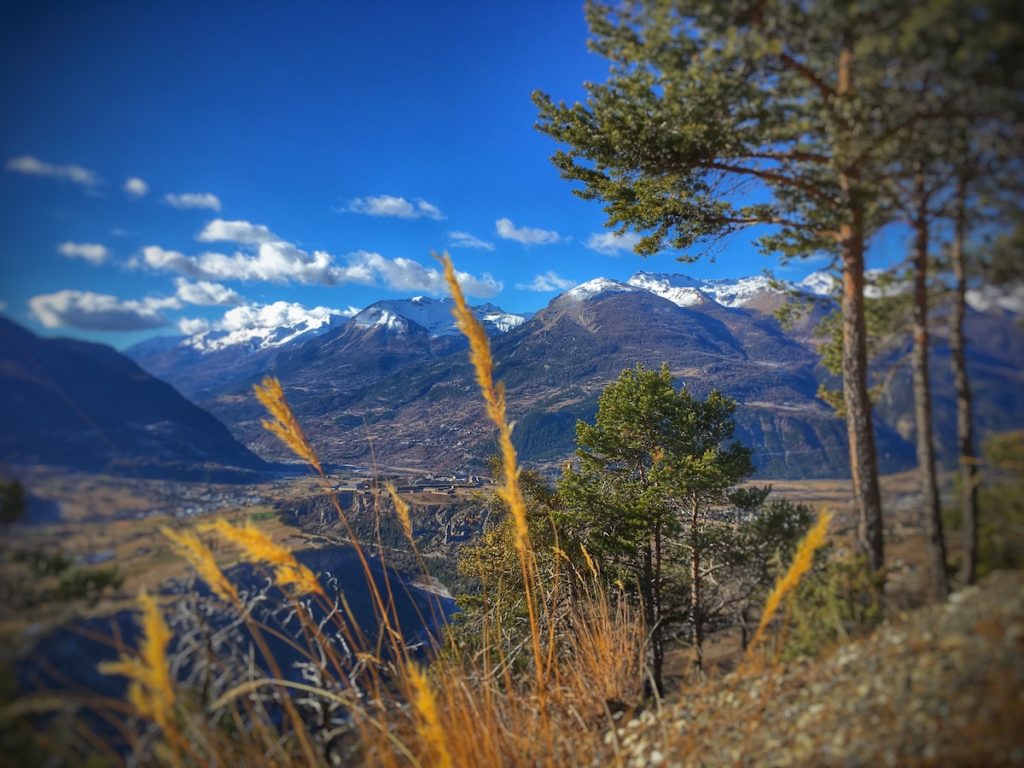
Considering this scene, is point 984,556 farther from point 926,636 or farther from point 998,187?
point 998,187

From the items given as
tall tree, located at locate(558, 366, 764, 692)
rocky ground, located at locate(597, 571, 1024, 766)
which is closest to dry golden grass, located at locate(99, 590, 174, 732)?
rocky ground, located at locate(597, 571, 1024, 766)

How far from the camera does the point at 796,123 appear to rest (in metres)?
4.12

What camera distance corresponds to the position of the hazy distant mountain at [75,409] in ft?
9.88

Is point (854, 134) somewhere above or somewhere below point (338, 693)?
above

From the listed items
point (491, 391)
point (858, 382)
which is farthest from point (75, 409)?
point (858, 382)

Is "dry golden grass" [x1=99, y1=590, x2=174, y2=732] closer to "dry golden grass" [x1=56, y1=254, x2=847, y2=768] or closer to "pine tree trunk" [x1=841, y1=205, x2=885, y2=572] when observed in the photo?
"dry golden grass" [x1=56, y1=254, x2=847, y2=768]

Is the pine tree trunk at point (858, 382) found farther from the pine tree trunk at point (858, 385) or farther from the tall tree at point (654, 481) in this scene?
the tall tree at point (654, 481)

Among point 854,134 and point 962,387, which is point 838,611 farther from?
point 854,134

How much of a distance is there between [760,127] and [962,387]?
9.84 ft

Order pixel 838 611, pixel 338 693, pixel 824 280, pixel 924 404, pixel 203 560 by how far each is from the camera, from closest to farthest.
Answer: pixel 203 560, pixel 338 693, pixel 924 404, pixel 838 611, pixel 824 280

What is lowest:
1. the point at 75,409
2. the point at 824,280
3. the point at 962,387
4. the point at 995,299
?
the point at 962,387

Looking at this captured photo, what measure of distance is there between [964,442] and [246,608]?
15.4 ft

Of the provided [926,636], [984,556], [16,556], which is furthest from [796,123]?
[16,556]

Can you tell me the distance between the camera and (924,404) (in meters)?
3.48
